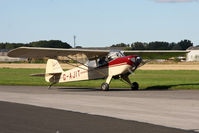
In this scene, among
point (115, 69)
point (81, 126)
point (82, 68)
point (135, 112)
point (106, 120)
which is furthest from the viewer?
point (82, 68)

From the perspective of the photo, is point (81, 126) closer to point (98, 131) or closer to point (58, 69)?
point (98, 131)

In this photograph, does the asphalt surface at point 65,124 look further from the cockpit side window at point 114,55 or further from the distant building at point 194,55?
the distant building at point 194,55

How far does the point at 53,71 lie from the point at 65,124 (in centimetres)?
1629

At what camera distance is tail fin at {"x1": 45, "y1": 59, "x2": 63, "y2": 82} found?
27109mm

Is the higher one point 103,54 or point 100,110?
point 103,54

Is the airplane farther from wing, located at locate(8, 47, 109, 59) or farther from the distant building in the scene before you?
the distant building

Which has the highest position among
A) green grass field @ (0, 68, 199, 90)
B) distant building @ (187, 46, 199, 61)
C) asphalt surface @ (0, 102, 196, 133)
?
asphalt surface @ (0, 102, 196, 133)

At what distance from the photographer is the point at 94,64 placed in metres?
25.8

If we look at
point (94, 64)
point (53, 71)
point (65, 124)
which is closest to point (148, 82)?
point (94, 64)

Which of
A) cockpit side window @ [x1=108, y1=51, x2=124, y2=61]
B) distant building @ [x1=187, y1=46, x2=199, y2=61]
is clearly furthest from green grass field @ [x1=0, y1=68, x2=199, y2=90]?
distant building @ [x1=187, y1=46, x2=199, y2=61]

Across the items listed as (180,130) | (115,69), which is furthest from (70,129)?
(115,69)

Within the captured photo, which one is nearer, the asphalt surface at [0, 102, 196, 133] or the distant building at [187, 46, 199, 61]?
the asphalt surface at [0, 102, 196, 133]

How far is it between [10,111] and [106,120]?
12.8ft

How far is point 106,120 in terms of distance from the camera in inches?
469
